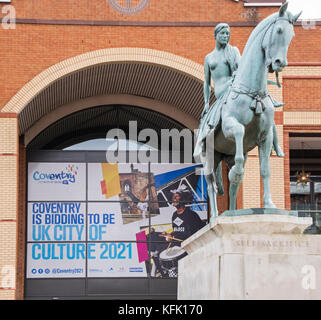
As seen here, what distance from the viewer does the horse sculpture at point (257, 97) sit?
38.9 ft

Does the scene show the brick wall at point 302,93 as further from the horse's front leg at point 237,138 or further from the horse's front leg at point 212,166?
the horse's front leg at point 237,138

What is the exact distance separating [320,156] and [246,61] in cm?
1750

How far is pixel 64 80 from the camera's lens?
24578 mm

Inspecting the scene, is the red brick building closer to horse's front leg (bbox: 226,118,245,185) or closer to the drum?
the drum

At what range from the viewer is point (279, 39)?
11.8 metres

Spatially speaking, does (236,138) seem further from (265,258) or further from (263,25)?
(265,258)

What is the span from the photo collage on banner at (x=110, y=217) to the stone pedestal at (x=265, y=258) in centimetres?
1582

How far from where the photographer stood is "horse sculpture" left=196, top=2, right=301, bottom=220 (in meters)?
11.9

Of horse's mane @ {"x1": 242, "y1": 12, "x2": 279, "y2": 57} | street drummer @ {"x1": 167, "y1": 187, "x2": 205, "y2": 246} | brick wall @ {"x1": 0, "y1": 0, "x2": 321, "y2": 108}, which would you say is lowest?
street drummer @ {"x1": 167, "y1": 187, "x2": 205, "y2": 246}

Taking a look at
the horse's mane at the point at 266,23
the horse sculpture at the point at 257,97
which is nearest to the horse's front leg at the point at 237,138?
the horse sculpture at the point at 257,97

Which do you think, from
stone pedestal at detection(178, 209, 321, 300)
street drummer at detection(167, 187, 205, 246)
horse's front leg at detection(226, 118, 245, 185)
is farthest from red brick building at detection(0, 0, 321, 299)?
stone pedestal at detection(178, 209, 321, 300)

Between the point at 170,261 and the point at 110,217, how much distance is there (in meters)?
2.57

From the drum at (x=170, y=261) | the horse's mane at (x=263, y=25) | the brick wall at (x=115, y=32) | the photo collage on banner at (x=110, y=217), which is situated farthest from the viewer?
the drum at (x=170, y=261)

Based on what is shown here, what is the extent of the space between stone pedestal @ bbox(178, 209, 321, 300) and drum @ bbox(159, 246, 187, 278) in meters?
15.7
